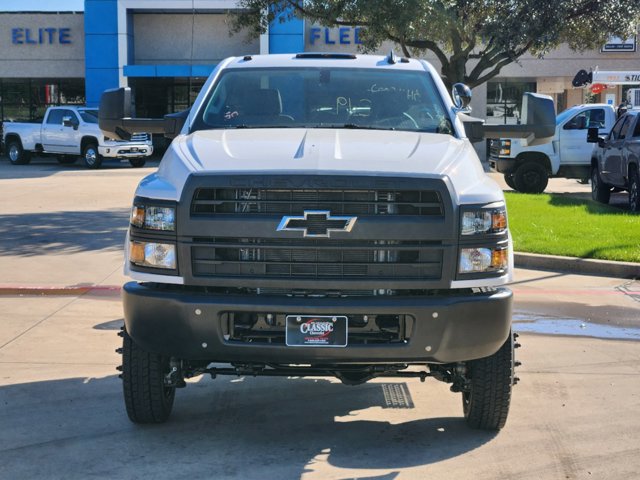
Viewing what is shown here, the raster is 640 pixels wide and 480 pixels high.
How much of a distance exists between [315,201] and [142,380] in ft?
4.57

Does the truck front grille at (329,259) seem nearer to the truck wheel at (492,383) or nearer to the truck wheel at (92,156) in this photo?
the truck wheel at (492,383)

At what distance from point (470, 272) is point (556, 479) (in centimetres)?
108

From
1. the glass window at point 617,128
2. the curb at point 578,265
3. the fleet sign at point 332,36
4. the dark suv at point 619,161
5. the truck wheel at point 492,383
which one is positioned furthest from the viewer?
the fleet sign at point 332,36

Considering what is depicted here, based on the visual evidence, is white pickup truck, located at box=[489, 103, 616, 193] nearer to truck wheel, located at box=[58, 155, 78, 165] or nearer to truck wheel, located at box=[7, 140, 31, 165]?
truck wheel, located at box=[58, 155, 78, 165]

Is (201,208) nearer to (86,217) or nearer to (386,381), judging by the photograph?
(386,381)

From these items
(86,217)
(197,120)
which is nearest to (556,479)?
(197,120)

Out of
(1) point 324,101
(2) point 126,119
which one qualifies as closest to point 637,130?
(1) point 324,101

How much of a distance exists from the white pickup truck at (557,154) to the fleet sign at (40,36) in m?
23.3

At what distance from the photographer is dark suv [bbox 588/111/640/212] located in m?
16.8

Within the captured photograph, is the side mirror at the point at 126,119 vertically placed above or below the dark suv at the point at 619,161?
above

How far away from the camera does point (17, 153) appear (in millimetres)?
34062

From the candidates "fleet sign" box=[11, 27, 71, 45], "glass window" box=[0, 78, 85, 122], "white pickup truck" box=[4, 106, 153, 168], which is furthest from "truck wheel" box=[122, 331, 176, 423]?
"glass window" box=[0, 78, 85, 122]

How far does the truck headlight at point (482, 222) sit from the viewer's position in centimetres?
489

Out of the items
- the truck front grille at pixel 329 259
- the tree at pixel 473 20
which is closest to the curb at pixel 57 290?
the truck front grille at pixel 329 259
